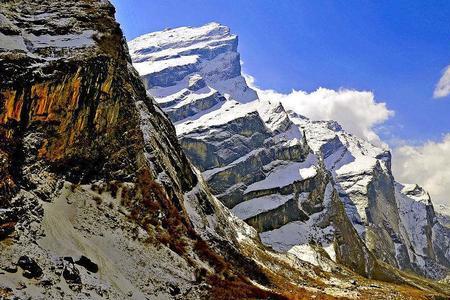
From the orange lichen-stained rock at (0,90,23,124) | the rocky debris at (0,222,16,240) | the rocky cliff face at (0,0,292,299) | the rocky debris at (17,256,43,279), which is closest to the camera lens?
the rocky debris at (17,256,43,279)

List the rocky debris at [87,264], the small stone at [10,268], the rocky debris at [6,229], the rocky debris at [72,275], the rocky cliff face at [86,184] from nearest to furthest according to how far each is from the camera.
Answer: the small stone at [10,268] → the rocky debris at [72,275] → the rocky debris at [6,229] → the rocky cliff face at [86,184] → the rocky debris at [87,264]

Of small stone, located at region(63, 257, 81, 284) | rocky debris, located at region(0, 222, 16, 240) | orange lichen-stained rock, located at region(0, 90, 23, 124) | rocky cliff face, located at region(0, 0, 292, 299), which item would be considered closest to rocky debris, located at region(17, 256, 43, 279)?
rocky cliff face, located at region(0, 0, 292, 299)

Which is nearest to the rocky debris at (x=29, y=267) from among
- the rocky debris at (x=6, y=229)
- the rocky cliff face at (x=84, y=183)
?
the rocky cliff face at (x=84, y=183)

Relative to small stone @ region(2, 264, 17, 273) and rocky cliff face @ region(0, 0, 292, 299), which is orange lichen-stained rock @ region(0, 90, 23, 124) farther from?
small stone @ region(2, 264, 17, 273)

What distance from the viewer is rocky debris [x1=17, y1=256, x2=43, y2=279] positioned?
4124cm

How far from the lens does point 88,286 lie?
4516cm

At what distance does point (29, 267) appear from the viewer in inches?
1649

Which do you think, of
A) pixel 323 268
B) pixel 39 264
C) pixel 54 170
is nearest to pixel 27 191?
pixel 54 170

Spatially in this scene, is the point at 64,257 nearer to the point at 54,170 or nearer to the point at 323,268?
the point at 54,170

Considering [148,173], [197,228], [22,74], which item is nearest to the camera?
[22,74]

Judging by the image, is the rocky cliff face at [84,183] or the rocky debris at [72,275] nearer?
the rocky debris at [72,275]

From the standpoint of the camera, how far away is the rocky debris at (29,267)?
41.2 m

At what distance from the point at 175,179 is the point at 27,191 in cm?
3221

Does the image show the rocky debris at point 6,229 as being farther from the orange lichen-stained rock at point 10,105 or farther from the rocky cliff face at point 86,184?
the orange lichen-stained rock at point 10,105
